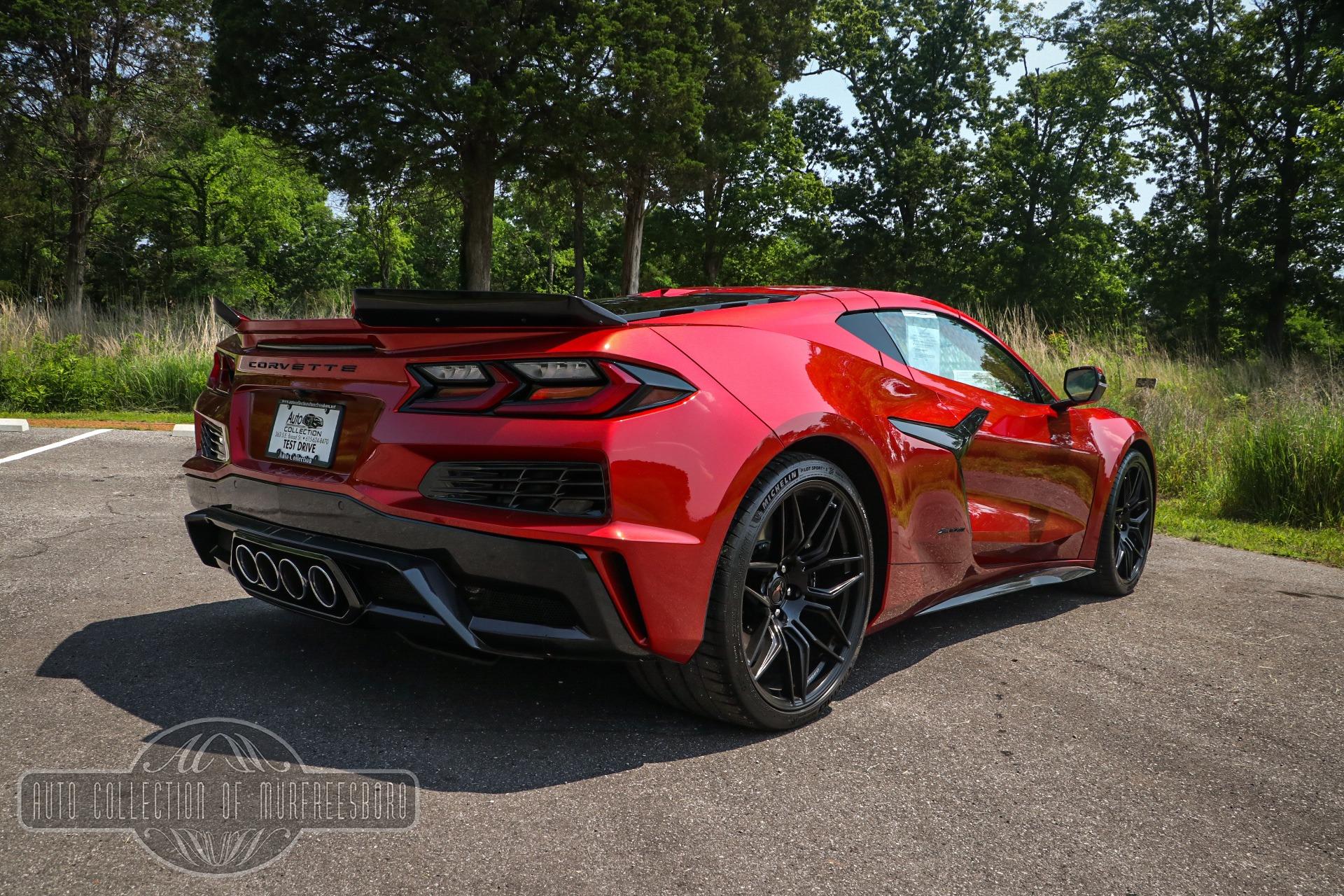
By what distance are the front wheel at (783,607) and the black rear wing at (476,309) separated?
700 mm

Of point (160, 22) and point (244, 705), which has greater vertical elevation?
point (160, 22)

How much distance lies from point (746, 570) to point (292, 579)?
4.28ft

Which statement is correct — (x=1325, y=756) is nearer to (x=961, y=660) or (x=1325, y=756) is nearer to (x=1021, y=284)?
(x=961, y=660)

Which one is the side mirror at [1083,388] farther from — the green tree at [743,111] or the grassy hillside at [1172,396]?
the green tree at [743,111]

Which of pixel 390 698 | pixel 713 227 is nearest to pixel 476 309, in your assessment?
pixel 390 698

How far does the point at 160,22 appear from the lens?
2611 cm

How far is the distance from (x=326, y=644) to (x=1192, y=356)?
1440 centimetres

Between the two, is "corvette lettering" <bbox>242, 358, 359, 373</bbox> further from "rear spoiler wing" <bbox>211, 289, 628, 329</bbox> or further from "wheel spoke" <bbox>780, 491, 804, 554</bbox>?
"wheel spoke" <bbox>780, 491, 804, 554</bbox>

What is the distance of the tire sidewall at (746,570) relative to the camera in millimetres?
2631

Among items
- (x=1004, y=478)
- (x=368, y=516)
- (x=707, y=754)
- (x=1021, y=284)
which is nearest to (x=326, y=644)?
(x=368, y=516)

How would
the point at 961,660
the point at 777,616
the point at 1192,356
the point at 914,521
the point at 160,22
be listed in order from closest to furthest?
the point at 777,616 → the point at 914,521 → the point at 961,660 → the point at 1192,356 → the point at 160,22

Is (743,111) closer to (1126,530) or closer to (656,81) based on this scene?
(656,81)

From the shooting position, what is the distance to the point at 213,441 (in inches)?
129

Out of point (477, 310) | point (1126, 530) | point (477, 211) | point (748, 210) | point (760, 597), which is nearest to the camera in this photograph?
point (477, 310)
